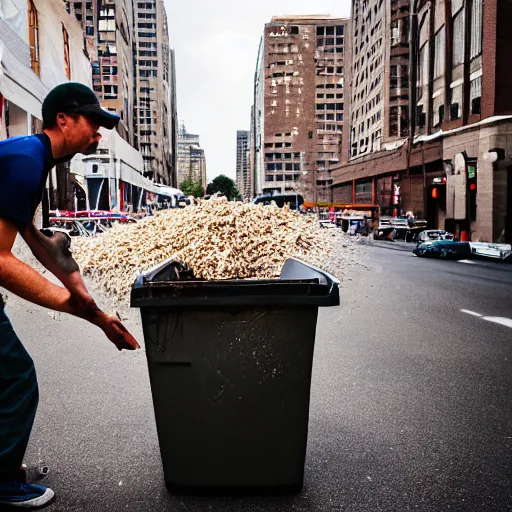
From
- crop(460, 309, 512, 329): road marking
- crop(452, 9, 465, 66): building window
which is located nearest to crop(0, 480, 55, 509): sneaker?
crop(460, 309, 512, 329): road marking

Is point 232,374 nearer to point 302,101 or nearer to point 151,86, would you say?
point 151,86

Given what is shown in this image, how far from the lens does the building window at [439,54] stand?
41.1 metres

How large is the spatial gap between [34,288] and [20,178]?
420 mm

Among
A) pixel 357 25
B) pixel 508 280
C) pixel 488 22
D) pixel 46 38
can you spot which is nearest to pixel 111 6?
pixel 357 25

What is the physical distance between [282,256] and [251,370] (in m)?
1.45

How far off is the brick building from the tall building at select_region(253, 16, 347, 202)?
84779 mm

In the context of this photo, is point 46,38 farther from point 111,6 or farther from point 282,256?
point 111,6

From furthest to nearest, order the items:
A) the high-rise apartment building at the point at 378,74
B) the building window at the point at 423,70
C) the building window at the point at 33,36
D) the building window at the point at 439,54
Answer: the high-rise apartment building at the point at 378,74 < the building window at the point at 423,70 < the building window at the point at 439,54 < the building window at the point at 33,36

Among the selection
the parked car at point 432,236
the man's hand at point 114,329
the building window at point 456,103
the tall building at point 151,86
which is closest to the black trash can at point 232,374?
the man's hand at point 114,329

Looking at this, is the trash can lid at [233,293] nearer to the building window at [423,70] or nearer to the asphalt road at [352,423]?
the asphalt road at [352,423]

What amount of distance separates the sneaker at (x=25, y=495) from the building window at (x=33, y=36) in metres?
17.1

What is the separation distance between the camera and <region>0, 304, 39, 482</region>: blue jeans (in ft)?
7.88

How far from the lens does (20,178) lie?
2148 millimetres

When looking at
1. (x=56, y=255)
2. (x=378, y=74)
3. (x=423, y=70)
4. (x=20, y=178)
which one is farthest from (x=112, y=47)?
Answer: (x=20, y=178)
